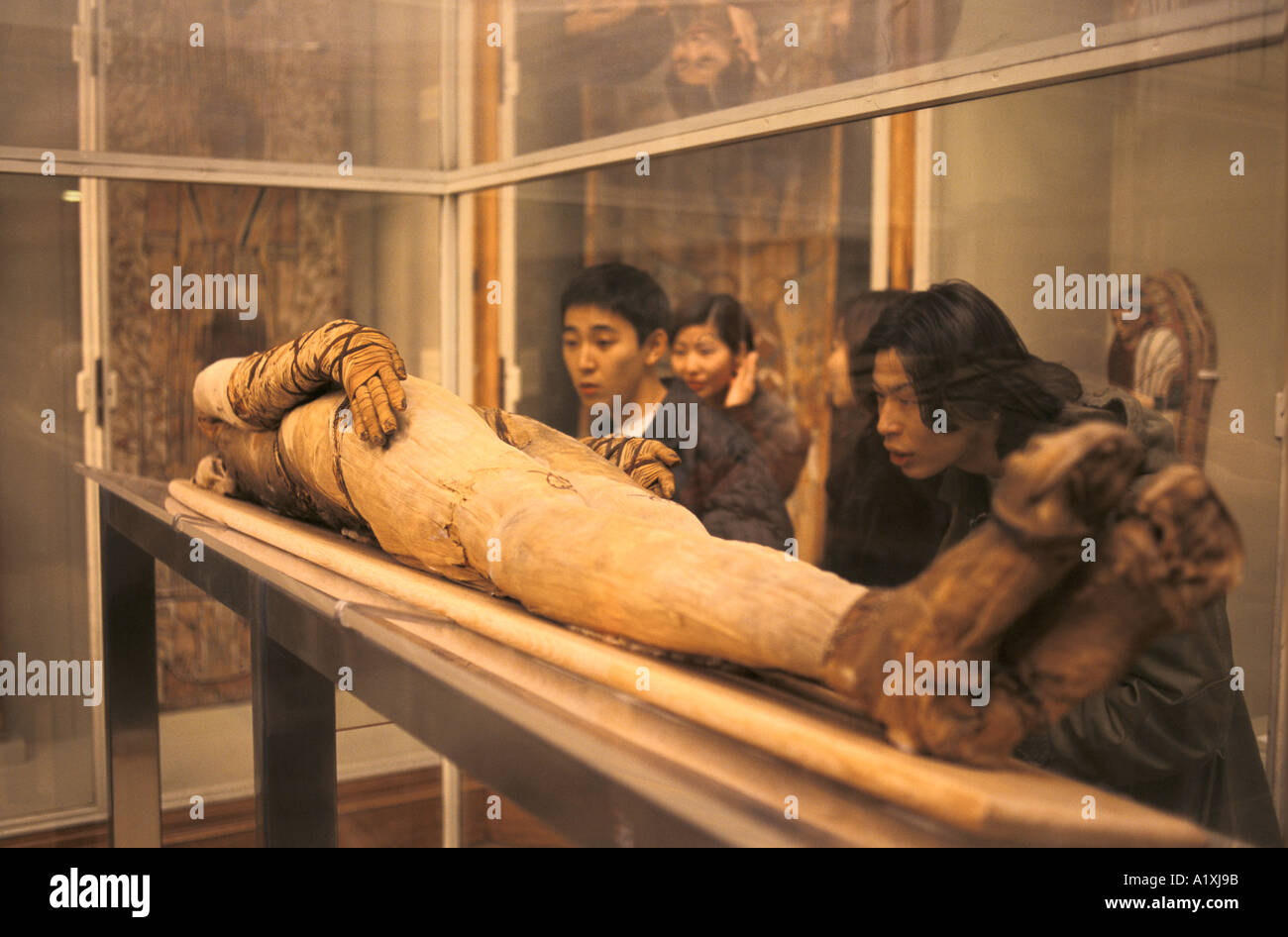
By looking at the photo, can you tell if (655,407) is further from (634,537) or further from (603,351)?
(634,537)

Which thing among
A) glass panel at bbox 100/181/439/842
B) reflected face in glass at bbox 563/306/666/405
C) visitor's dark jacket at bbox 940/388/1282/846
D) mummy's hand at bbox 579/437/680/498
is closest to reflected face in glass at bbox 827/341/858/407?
reflected face in glass at bbox 563/306/666/405

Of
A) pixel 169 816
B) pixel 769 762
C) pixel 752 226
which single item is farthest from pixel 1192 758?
pixel 169 816

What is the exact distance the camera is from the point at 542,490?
5.26 feet

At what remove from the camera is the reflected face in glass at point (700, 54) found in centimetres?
330

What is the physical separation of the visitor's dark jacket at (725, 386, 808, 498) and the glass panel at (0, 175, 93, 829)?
2.37 meters

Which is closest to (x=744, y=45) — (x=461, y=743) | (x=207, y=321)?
(x=207, y=321)

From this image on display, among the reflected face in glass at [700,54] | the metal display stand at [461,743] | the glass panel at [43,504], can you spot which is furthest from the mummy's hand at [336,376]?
the glass panel at [43,504]

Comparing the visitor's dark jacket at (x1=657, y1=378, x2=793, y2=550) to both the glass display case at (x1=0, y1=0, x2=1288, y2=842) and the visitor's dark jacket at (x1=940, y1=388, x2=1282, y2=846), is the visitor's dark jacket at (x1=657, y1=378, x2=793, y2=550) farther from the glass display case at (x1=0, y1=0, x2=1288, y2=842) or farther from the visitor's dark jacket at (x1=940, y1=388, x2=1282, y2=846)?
the visitor's dark jacket at (x1=940, y1=388, x2=1282, y2=846)

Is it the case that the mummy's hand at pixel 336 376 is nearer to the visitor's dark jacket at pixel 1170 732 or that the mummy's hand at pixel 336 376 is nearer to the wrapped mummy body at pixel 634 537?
the wrapped mummy body at pixel 634 537

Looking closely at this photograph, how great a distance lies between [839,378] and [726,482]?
0.44 m

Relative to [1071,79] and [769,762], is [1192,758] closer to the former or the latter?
[769,762]

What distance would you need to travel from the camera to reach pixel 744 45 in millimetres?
3211

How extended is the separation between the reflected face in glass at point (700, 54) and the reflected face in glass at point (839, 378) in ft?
3.13

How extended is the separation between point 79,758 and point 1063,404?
351cm
